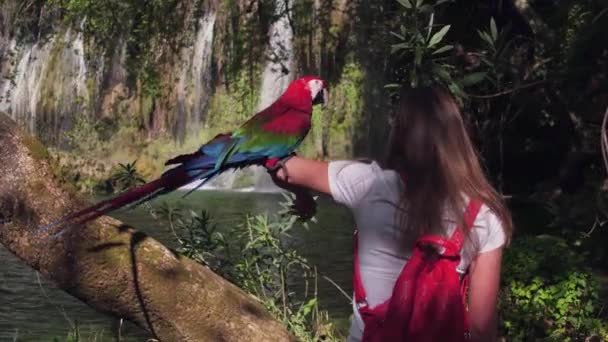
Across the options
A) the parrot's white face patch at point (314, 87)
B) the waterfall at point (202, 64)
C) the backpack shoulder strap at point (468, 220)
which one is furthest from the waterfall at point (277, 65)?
the backpack shoulder strap at point (468, 220)

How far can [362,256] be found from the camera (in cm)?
222

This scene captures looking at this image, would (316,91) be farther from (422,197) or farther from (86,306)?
(86,306)

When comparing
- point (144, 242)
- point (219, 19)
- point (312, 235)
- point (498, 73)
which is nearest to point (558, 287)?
point (498, 73)

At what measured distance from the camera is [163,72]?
20125 mm

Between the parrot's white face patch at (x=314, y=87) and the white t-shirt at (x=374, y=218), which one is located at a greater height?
the parrot's white face patch at (x=314, y=87)

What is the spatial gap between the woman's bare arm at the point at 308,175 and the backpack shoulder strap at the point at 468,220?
33cm

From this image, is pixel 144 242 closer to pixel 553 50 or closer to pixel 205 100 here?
pixel 553 50

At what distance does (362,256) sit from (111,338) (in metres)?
4.42

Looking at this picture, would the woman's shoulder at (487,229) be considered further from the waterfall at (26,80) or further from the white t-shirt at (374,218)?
the waterfall at (26,80)

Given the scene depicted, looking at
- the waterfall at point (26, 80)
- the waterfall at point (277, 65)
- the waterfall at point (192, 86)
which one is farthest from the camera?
the waterfall at point (26, 80)

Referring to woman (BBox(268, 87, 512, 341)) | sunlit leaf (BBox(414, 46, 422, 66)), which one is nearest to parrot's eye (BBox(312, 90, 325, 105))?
woman (BBox(268, 87, 512, 341))

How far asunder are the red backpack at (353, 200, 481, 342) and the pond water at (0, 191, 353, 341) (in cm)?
243

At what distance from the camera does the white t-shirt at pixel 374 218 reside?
2174 millimetres

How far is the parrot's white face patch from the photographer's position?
260 cm
